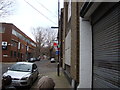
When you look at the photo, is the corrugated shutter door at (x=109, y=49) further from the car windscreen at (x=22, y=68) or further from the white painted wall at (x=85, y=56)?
the car windscreen at (x=22, y=68)

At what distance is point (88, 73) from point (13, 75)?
15.6 feet

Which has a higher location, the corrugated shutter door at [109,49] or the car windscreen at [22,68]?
the corrugated shutter door at [109,49]

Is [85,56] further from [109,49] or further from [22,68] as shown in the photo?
[22,68]

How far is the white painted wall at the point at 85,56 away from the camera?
21.2 ft

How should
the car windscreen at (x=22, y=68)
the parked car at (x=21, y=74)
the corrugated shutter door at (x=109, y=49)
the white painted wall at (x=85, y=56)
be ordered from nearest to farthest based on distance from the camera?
the corrugated shutter door at (x=109, y=49) < the white painted wall at (x=85, y=56) < the parked car at (x=21, y=74) < the car windscreen at (x=22, y=68)

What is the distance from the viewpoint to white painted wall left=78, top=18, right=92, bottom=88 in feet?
21.2

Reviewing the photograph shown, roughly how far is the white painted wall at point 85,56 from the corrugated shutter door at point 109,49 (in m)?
1.23

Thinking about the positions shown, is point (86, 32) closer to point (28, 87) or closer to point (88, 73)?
point (88, 73)

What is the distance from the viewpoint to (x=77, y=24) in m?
7.50

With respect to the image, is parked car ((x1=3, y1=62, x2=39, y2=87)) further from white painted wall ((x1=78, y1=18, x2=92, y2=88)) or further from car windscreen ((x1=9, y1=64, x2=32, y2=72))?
white painted wall ((x1=78, y1=18, x2=92, y2=88))

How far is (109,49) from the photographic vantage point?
4352 millimetres

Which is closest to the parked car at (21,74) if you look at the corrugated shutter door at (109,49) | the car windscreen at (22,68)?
the car windscreen at (22,68)

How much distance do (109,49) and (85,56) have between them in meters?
2.21

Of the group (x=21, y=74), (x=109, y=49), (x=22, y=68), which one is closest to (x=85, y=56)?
(x=109, y=49)
